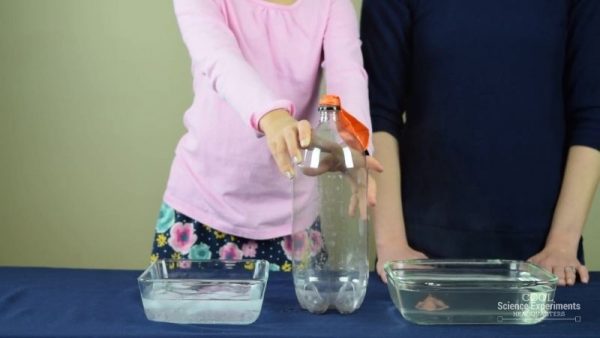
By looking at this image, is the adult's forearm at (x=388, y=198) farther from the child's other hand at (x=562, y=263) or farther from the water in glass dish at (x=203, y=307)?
the water in glass dish at (x=203, y=307)

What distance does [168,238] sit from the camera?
1219mm

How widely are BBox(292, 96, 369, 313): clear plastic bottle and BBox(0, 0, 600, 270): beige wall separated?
129 centimetres

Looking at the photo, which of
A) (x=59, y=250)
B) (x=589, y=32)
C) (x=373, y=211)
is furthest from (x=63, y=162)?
(x=589, y=32)

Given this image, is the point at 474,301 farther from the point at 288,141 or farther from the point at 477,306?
the point at 288,141

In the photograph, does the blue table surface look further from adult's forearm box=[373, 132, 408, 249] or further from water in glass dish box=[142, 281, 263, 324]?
adult's forearm box=[373, 132, 408, 249]

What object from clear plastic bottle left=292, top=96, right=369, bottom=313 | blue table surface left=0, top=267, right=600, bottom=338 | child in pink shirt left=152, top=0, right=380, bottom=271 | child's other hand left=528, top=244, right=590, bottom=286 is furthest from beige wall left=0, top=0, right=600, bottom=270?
clear plastic bottle left=292, top=96, right=369, bottom=313

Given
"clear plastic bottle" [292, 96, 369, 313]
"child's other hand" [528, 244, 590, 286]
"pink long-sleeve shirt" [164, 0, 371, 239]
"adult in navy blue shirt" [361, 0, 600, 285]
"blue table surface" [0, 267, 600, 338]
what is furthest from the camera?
"adult in navy blue shirt" [361, 0, 600, 285]

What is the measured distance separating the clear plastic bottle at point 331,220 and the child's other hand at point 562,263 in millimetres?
393

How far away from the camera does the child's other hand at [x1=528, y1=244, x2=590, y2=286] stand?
3.50 feet

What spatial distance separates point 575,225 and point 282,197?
0.59 metres

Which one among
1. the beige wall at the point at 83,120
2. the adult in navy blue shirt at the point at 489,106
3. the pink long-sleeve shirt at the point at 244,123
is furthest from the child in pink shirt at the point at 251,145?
the beige wall at the point at 83,120

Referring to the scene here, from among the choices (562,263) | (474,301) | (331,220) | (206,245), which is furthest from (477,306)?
(206,245)

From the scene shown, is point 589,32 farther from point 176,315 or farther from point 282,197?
point 176,315

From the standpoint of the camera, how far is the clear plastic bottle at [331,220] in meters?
0.84
